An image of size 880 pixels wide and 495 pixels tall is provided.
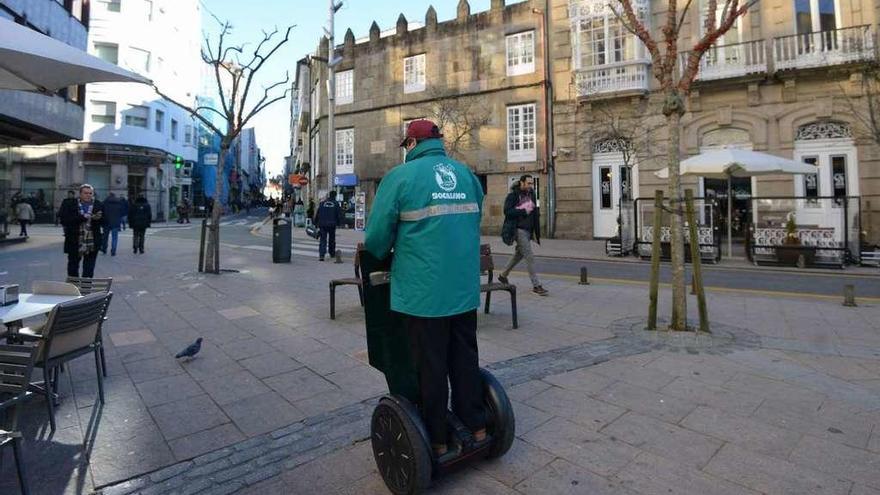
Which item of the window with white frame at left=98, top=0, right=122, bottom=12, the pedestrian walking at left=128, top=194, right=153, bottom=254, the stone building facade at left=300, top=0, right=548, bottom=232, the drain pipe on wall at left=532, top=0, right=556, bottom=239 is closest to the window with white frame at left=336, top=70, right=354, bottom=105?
the stone building facade at left=300, top=0, right=548, bottom=232

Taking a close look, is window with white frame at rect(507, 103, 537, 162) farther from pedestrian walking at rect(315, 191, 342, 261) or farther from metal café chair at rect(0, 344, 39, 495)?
metal café chair at rect(0, 344, 39, 495)

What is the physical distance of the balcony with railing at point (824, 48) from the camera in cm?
1495

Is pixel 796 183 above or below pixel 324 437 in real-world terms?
above

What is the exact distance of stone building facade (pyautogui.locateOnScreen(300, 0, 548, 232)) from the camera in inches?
861

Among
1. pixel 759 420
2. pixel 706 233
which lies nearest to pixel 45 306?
pixel 759 420

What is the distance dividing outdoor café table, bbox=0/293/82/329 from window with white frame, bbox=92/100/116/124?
32.3 m

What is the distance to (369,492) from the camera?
2479mm

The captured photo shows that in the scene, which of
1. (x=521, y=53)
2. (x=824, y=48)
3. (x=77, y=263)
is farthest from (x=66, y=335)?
(x=521, y=53)

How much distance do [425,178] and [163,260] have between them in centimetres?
1175

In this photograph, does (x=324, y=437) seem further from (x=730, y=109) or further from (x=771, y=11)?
(x=771, y=11)

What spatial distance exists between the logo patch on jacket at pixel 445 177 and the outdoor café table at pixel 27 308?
9.41ft

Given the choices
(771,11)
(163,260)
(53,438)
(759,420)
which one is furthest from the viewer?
(771,11)

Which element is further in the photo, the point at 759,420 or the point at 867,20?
the point at 867,20

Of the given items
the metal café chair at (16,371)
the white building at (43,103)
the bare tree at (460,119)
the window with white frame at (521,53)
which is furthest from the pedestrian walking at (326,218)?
the window with white frame at (521,53)
